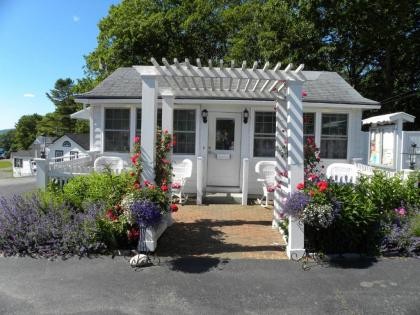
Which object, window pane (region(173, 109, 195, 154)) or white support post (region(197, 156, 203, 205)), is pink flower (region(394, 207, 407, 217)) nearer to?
white support post (region(197, 156, 203, 205))

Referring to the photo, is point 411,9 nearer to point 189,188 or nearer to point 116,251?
point 189,188

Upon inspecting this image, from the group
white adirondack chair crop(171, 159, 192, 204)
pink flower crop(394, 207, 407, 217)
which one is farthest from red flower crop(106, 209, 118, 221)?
pink flower crop(394, 207, 407, 217)

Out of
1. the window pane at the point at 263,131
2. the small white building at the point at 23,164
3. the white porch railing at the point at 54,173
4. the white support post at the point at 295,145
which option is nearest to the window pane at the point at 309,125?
the window pane at the point at 263,131

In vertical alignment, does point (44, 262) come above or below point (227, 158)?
below

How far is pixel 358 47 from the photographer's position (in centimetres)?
2016

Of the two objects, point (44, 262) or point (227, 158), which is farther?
point (227, 158)

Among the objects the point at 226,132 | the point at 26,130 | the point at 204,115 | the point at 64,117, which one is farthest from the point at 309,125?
the point at 26,130

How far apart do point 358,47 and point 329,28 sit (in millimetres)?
2219

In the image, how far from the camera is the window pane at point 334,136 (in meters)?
9.16

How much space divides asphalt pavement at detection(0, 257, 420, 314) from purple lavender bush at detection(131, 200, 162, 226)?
581 mm

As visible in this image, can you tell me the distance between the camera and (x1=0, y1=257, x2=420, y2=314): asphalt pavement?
11.3 ft

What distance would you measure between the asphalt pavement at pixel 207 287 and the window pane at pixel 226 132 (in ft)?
16.1

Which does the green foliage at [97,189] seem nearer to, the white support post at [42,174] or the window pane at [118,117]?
the white support post at [42,174]

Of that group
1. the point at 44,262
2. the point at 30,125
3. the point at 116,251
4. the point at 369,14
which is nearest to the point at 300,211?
the point at 116,251
